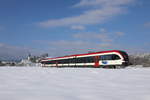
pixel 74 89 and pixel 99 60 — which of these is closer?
pixel 74 89

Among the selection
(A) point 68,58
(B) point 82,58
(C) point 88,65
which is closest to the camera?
(C) point 88,65

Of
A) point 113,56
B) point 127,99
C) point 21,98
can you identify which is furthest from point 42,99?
point 113,56

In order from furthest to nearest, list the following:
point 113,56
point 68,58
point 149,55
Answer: point 149,55, point 68,58, point 113,56

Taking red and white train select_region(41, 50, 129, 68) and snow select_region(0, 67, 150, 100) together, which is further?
red and white train select_region(41, 50, 129, 68)

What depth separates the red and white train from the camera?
20312mm

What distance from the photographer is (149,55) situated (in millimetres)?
47406

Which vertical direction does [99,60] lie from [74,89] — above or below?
above

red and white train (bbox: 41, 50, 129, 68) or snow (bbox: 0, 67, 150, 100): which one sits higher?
red and white train (bbox: 41, 50, 129, 68)

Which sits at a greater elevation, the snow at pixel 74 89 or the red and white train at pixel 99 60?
the red and white train at pixel 99 60

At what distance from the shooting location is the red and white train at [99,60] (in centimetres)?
2031

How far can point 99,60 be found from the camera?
2286 centimetres

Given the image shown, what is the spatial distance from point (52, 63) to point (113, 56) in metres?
18.7

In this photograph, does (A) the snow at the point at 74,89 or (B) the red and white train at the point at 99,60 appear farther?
(B) the red and white train at the point at 99,60

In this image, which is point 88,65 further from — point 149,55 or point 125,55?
point 149,55
